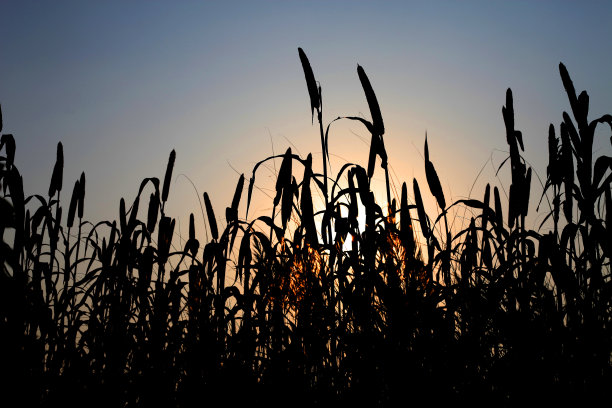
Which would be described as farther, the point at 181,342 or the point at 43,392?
the point at 43,392

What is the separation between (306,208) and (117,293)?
3.57 ft

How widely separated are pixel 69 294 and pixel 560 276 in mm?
2471

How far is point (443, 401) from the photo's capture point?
2004 mm

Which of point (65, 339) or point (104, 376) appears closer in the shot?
point (104, 376)

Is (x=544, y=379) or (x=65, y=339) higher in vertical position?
(x=65, y=339)

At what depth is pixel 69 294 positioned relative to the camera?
3.24 metres

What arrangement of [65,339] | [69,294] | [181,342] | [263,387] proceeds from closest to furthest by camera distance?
1. [263,387]
2. [181,342]
3. [65,339]
4. [69,294]

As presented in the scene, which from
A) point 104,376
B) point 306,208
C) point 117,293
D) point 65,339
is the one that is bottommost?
point 104,376

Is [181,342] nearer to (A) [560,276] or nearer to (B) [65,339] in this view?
(B) [65,339]

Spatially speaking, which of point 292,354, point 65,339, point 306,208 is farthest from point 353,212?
point 65,339

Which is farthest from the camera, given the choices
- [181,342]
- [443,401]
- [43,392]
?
[43,392]

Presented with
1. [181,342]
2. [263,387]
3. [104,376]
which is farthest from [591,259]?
[104,376]

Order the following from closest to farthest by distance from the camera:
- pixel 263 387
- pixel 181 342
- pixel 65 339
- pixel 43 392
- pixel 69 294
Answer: pixel 263 387
pixel 181 342
pixel 43 392
pixel 65 339
pixel 69 294

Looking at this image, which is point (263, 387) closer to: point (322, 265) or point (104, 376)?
point (322, 265)
